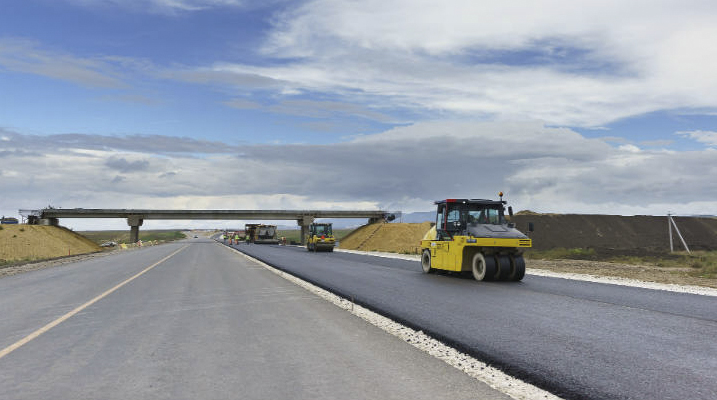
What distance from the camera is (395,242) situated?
63531 mm

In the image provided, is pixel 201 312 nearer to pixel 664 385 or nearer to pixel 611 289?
pixel 664 385

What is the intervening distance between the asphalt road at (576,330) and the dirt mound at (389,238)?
45221 millimetres

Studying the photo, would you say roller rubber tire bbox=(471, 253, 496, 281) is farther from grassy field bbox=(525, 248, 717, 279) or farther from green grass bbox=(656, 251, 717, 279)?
green grass bbox=(656, 251, 717, 279)

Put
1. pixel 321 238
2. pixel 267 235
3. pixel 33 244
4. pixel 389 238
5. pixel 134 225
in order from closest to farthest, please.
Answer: pixel 321 238 → pixel 33 244 → pixel 389 238 → pixel 267 235 → pixel 134 225

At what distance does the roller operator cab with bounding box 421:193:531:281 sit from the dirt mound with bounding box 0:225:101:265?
36874 millimetres

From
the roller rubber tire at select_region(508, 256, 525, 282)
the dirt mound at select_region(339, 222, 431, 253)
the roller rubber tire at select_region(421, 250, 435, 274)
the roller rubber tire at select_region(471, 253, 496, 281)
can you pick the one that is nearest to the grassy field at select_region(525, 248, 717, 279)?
the roller rubber tire at select_region(508, 256, 525, 282)

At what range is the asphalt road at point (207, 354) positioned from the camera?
5062 millimetres

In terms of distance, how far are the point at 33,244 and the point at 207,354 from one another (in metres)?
56.0

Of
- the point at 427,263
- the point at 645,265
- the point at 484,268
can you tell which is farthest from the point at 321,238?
the point at 484,268

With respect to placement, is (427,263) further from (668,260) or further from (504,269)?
(668,260)

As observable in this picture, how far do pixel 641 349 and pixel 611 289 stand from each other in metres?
8.57

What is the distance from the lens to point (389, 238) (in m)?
66.7

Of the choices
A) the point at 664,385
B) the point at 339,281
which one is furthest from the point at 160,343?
the point at 339,281

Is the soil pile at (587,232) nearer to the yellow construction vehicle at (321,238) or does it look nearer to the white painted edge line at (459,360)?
the yellow construction vehicle at (321,238)
